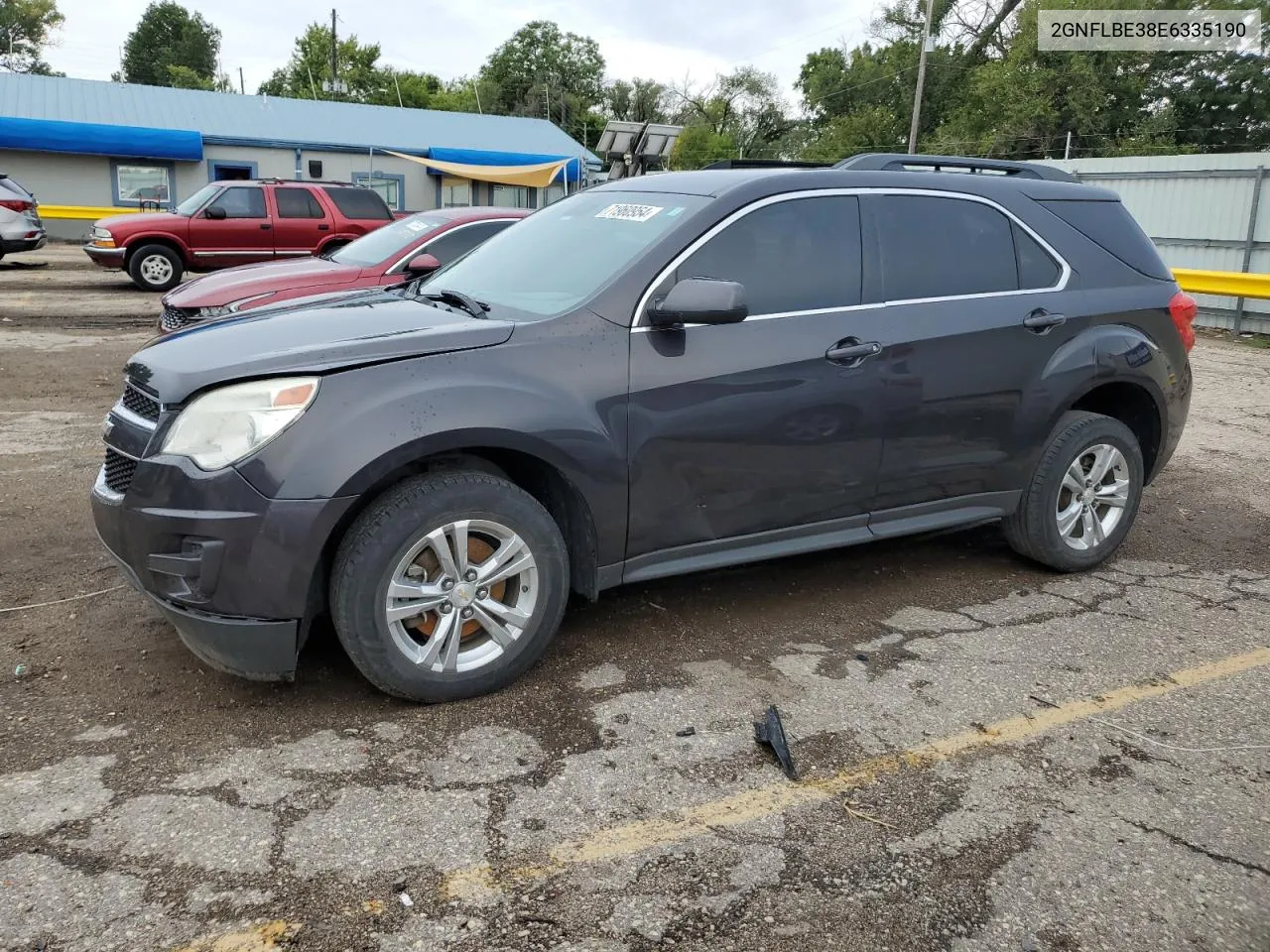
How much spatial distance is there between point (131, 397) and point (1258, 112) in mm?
45477

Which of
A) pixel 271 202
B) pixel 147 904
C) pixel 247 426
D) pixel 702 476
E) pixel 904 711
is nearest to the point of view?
pixel 147 904

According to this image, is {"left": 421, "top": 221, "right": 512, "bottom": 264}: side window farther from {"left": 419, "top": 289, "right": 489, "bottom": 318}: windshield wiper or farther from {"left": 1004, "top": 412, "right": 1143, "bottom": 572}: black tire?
{"left": 1004, "top": 412, "right": 1143, "bottom": 572}: black tire

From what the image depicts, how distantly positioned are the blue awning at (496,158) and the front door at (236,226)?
17046 millimetres

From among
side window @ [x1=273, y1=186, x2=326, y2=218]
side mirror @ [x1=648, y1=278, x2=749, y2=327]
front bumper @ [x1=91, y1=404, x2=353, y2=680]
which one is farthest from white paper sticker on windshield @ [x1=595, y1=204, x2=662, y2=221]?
side window @ [x1=273, y1=186, x2=326, y2=218]

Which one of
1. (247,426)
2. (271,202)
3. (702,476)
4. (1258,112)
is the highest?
(1258,112)

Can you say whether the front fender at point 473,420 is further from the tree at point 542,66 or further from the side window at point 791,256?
the tree at point 542,66

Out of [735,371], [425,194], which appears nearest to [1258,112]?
[425,194]

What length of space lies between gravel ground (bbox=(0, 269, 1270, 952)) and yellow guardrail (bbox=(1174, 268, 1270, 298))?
11017mm

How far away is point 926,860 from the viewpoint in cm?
269

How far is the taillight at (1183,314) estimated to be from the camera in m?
5.01

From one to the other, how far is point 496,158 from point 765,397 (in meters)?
32.3

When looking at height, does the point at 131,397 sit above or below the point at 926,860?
above

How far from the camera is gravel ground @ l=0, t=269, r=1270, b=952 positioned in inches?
95.9

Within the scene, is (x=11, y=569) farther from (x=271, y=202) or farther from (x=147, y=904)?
(x=271, y=202)
